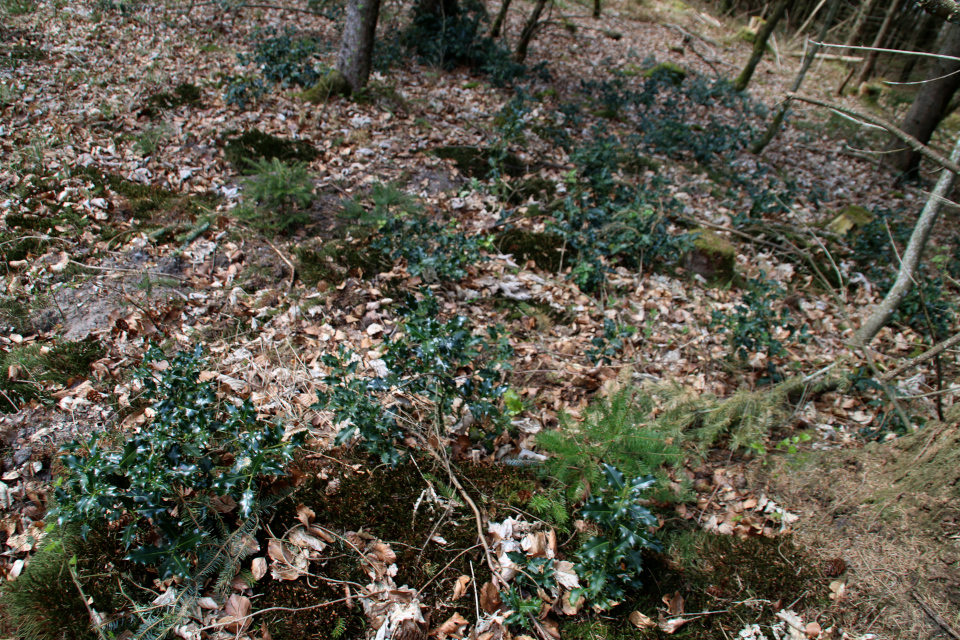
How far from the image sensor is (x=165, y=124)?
523 centimetres

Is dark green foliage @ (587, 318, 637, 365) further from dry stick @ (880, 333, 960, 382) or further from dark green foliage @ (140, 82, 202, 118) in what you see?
dark green foliage @ (140, 82, 202, 118)

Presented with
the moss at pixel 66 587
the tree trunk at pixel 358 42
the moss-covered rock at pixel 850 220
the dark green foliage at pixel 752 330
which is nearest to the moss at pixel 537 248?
the dark green foliage at pixel 752 330

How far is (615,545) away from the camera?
2.15 meters

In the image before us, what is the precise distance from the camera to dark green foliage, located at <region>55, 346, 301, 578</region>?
189 centimetres

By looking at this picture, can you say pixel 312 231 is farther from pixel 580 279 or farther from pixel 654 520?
pixel 654 520

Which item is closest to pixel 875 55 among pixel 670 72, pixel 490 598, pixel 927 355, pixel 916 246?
pixel 670 72

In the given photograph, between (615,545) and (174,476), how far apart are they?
1924 mm

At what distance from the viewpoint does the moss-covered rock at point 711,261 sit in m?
5.12

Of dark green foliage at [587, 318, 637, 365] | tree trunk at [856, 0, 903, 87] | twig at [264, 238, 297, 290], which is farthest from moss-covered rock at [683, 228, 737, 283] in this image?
tree trunk at [856, 0, 903, 87]

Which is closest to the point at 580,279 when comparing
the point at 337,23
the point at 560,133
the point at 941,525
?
the point at 941,525

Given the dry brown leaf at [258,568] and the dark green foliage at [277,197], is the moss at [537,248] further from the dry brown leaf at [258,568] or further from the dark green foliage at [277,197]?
the dry brown leaf at [258,568]

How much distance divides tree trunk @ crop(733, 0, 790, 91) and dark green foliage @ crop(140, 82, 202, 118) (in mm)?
9432

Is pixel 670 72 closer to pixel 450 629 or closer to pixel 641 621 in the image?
pixel 641 621

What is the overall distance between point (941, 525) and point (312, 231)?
4.69 metres
